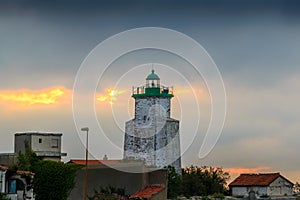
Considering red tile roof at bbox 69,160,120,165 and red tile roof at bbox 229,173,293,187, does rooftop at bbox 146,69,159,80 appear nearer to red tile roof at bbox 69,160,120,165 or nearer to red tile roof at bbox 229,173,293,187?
red tile roof at bbox 229,173,293,187

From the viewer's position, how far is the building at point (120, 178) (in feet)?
277

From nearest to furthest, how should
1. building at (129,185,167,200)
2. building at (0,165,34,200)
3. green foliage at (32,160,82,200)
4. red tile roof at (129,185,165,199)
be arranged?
1. building at (0,165,34,200)
2. green foliage at (32,160,82,200)
3. building at (129,185,167,200)
4. red tile roof at (129,185,165,199)

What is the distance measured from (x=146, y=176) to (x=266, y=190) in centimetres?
1662

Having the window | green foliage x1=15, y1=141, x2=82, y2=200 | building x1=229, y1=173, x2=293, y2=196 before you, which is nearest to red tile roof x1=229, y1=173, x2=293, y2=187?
building x1=229, y1=173, x2=293, y2=196

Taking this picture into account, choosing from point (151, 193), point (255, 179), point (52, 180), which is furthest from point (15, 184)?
point (255, 179)

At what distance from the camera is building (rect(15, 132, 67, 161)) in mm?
88062

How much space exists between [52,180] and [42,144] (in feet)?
43.7

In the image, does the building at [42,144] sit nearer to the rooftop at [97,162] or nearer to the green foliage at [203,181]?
the rooftop at [97,162]

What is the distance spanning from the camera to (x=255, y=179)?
98562mm

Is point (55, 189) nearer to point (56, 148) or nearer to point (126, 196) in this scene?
point (126, 196)

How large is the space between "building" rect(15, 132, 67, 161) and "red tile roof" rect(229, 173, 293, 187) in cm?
1965

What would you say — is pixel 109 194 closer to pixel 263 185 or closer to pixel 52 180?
pixel 52 180

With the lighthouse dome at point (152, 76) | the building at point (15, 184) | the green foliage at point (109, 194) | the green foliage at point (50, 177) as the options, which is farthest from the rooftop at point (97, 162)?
the lighthouse dome at point (152, 76)

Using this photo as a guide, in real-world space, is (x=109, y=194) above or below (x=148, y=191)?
below
